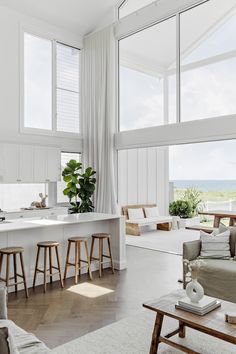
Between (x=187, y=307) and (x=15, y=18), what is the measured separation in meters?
7.07

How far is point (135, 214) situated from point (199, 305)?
6.98 metres

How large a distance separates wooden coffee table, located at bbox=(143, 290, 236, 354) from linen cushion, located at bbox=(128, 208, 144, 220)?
649 cm

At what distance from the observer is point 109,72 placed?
25.9 feet

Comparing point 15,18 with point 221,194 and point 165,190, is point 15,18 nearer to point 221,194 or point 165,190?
point 165,190

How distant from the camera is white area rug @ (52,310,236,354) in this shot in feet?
9.22

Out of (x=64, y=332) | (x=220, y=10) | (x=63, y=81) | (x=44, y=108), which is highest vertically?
(x=220, y=10)

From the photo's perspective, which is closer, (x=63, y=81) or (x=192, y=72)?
(x=192, y=72)

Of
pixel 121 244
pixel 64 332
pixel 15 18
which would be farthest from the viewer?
pixel 15 18

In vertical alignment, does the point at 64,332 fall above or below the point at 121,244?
below

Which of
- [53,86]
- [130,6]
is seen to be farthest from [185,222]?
[130,6]

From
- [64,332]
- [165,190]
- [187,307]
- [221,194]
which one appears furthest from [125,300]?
[221,194]

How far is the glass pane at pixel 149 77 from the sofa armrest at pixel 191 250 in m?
3.24

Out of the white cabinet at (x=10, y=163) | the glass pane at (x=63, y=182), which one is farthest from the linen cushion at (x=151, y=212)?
the white cabinet at (x=10, y=163)

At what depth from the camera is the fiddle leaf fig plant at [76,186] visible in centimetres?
772
